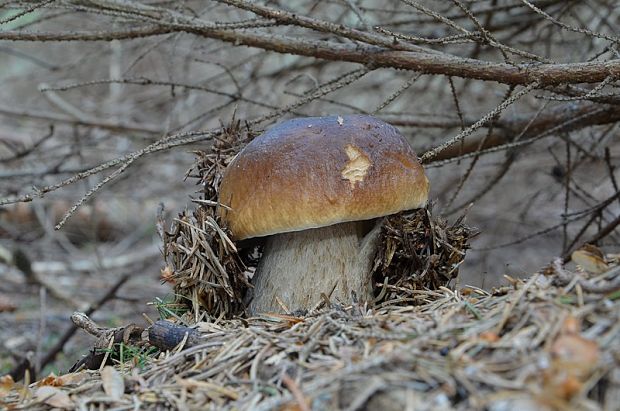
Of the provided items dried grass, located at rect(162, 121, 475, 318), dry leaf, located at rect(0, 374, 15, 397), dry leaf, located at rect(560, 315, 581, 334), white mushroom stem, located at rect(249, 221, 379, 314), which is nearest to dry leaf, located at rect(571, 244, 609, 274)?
dry leaf, located at rect(560, 315, 581, 334)

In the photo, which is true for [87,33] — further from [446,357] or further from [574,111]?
[574,111]

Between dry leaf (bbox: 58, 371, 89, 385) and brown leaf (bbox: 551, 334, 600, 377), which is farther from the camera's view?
dry leaf (bbox: 58, 371, 89, 385)

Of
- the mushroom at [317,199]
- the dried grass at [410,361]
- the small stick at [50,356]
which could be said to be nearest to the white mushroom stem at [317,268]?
the mushroom at [317,199]

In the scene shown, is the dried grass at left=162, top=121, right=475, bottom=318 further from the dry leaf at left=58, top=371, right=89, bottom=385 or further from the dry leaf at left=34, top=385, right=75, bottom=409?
the dry leaf at left=34, top=385, right=75, bottom=409

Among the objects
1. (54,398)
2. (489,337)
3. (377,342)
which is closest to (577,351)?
(489,337)

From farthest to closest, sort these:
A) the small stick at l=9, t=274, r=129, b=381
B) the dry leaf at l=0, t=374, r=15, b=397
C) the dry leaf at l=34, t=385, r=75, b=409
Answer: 1. the small stick at l=9, t=274, r=129, b=381
2. the dry leaf at l=0, t=374, r=15, b=397
3. the dry leaf at l=34, t=385, r=75, b=409

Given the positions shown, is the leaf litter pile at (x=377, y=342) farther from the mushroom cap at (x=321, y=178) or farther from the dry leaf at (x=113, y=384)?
the mushroom cap at (x=321, y=178)

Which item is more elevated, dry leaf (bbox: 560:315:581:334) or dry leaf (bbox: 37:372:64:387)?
dry leaf (bbox: 560:315:581:334)
